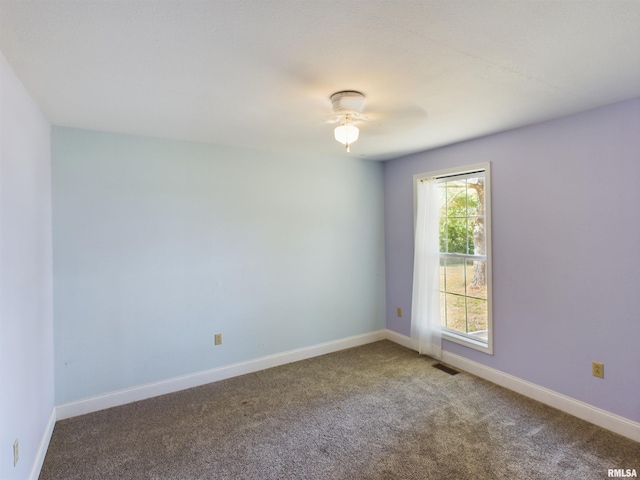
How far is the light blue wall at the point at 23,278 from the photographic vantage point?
158cm

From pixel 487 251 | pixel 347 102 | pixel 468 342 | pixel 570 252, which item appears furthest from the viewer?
pixel 468 342

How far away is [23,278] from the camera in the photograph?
187 cm

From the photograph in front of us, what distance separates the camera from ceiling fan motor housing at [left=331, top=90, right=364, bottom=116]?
2014 millimetres

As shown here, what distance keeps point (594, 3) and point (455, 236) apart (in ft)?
8.29

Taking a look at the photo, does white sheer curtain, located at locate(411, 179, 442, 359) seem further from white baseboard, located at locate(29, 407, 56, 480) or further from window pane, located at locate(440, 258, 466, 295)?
white baseboard, located at locate(29, 407, 56, 480)

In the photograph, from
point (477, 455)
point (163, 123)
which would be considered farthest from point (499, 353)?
point (163, 123)

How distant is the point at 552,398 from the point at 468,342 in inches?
32.2

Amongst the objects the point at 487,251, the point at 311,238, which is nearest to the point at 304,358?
the point at 311,238

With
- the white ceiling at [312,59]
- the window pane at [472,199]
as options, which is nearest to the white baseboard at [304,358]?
the window pane at [472,199]

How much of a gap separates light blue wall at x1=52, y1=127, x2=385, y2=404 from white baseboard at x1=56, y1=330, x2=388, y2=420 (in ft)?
0.19

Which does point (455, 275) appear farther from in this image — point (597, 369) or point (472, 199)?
point (597, 369)

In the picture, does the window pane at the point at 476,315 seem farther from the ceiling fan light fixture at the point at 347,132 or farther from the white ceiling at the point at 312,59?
the ceiling fan light fixture at the point at 347,132

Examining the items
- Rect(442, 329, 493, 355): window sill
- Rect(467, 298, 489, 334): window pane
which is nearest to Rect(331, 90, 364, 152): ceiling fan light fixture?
Rect(467, 298, 489, 334): window pane

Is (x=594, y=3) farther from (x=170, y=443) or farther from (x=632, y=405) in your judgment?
(x=170, y=443)
